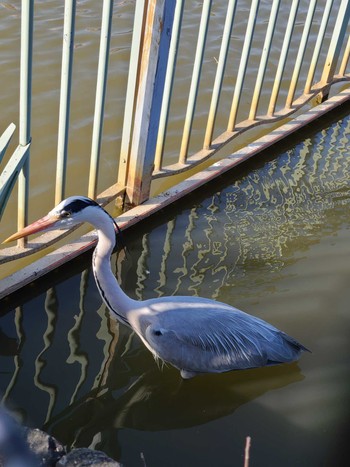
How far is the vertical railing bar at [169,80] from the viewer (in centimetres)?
396

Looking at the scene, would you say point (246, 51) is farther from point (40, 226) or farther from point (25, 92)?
point (40, 226)

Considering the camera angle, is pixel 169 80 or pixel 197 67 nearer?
pixel 169 80

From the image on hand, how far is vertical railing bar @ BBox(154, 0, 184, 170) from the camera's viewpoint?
396 centimetres

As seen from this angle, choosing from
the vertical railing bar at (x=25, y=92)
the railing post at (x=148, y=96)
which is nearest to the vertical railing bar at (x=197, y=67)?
the railing post at (x=148, y=96)

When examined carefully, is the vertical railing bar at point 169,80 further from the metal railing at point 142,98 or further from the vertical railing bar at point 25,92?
the vertical railing bar at point 25,92

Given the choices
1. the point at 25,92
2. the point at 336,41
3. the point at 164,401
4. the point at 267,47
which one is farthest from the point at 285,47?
the point at 164,401

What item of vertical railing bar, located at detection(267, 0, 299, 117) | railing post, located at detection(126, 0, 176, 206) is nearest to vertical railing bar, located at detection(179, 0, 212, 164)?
railing post, located at detection(126, 0, 176, 206)

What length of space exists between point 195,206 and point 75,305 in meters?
1.23

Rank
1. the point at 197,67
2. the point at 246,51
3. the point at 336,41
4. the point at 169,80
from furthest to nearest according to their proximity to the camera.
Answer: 1. the point at 336,41
2. the point at 246,51
3. the point at 197,67
4. the point at 169,80

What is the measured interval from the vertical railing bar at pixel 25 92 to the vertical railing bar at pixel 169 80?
100cm

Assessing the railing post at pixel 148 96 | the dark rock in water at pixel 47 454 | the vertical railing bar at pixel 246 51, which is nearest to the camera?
the dark rock in water at pixel 47 454

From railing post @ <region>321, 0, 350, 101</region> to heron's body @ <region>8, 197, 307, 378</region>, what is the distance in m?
2.86

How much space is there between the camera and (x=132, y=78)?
397 centimetres

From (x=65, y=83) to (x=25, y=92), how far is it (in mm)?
260
